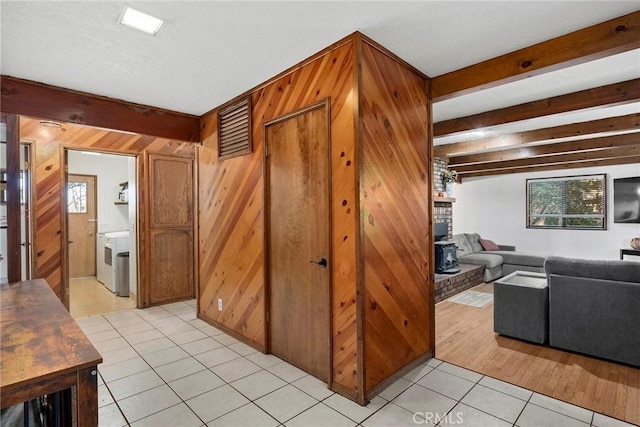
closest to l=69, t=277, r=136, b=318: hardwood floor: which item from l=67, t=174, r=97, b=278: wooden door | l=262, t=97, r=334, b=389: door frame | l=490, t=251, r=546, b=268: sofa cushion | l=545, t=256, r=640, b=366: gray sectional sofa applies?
l=67, t=174, r=97, b=278: wooden door

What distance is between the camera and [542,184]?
7719 mm

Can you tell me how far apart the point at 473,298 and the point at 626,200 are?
4533mm

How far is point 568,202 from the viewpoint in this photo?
7.41m

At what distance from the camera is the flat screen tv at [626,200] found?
6562 millimetres

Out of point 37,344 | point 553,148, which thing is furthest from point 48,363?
point 553,148

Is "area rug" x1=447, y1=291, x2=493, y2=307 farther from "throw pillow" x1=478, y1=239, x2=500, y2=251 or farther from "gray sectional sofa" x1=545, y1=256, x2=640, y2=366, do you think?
"throw pillow" x1=478, y1=239, x2=500, y2=251

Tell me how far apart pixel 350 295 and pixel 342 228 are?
472mm

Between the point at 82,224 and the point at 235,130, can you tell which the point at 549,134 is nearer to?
the point at 235,130

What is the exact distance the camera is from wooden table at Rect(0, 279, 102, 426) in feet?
3.58

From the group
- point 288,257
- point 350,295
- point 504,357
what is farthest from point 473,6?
point 504,357

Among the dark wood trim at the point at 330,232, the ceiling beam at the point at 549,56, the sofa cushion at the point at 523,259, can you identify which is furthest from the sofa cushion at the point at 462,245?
the dark wood trim at the point at 330,232

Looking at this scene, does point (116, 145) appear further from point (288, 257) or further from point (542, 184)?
point (542, 184)

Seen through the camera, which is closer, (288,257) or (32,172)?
(288,257)

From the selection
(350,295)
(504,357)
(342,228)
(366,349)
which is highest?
(342,228)
